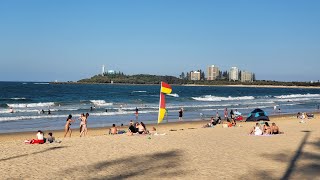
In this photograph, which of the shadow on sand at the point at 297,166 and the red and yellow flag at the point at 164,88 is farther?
the red and yellow flag at the point at 164,88

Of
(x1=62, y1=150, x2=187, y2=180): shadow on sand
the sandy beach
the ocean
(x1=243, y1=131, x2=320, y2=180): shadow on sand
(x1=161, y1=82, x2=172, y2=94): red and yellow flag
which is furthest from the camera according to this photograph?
the ocean

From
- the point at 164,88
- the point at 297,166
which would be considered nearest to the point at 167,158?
the point at 164,88

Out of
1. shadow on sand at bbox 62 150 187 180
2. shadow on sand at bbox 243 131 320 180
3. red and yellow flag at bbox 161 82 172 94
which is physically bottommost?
shadow on sand at bbox 62 150 187 180

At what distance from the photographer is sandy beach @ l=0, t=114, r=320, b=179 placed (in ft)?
35.7

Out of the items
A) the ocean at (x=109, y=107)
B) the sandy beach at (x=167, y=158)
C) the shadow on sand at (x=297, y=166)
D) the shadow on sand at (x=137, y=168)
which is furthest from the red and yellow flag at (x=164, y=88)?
the ocean at (x=109, y=107)

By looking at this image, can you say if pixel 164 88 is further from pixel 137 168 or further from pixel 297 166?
pixel 297 166

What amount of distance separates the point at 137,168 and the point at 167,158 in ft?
6.01

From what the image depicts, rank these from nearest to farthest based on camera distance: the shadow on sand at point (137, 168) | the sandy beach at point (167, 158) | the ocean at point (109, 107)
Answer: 1. the shadow on sand at point (137, 168)
2. the sandy beach at point (167, 158)
3. the ocean at point (109, 107)

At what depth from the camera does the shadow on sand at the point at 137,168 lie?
1073cm

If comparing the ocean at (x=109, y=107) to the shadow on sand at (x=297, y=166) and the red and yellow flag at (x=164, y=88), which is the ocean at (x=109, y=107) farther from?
the shadow on sand at (x=297, y=166)

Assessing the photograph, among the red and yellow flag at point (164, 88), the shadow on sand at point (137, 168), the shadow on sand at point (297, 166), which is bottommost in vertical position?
the shadow on sand at point (137, 168)

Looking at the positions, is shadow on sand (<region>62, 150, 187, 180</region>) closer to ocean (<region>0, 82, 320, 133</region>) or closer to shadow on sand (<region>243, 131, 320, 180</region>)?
shadow on sand (<region>243, 131, 320, 180</region>)

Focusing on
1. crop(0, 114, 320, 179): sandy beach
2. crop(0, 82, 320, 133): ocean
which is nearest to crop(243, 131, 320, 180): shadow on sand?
crop(0, 114, 320, 179): sandy beach

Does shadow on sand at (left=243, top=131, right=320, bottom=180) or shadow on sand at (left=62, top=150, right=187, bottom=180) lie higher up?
shadow on sand at (left=243, top=131, right=320, bottom=180)
